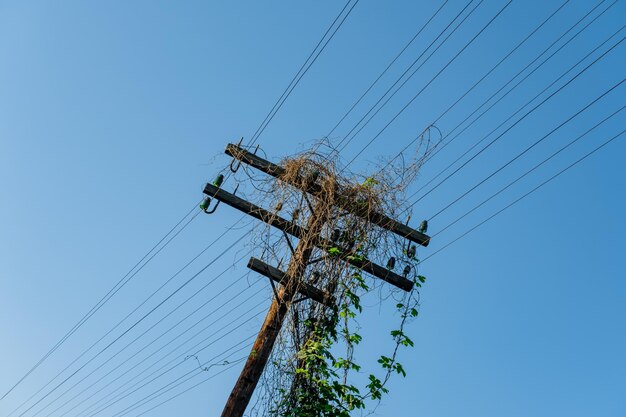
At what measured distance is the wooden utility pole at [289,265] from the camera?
7266 mm

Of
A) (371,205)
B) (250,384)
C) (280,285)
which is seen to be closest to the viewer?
(250,384)

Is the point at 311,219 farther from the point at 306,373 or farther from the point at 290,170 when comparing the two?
the point at 306,373

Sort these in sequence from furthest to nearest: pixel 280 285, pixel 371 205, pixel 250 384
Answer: pixel 371 205
pixel 280 285
pixel 250 384

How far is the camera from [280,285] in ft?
25.7

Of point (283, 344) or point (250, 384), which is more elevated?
point (283, 344)

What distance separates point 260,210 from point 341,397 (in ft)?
7.10

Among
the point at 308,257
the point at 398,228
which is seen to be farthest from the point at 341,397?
the point at 398,228

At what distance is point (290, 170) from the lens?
330 inches

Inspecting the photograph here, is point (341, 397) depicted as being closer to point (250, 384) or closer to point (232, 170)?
point (250, 384)

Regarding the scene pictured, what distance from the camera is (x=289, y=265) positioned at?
7934 millimetres

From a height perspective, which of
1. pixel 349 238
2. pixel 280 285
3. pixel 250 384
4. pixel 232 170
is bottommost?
pixel 250 384

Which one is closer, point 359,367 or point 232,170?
point 359,367

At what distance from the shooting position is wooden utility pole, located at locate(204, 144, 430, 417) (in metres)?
7.27

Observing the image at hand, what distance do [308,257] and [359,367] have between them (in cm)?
127
